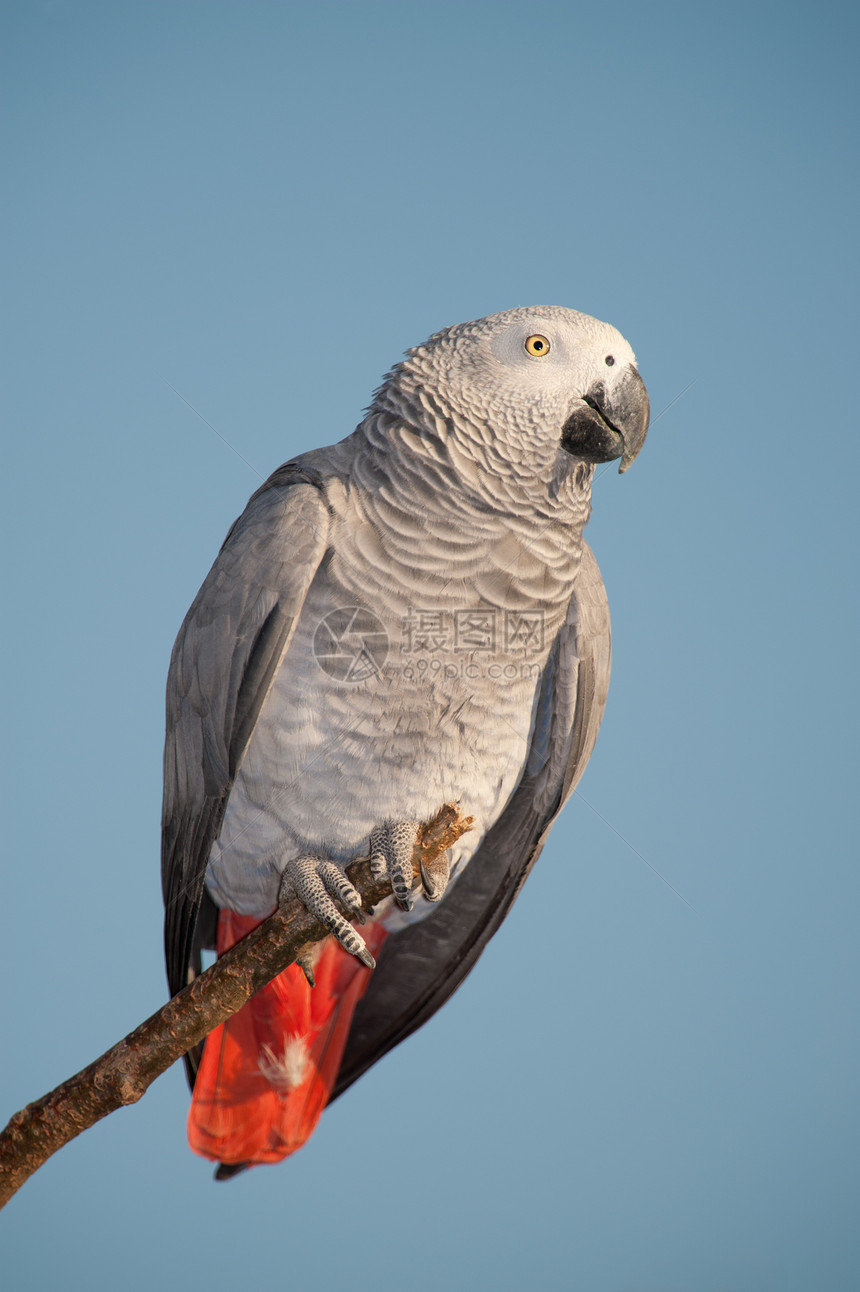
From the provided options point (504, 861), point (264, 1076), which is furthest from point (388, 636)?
point (264, 1076)

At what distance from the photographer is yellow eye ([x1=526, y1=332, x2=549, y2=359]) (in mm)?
1090

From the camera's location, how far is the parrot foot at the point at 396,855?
1050 millimetres

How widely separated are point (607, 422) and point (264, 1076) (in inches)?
41.3

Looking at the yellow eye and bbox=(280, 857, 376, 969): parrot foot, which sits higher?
the yellow eye

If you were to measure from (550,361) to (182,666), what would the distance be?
641 millimetres

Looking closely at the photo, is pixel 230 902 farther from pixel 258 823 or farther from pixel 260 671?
pixel 260 671

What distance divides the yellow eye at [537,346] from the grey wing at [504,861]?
0.32 m

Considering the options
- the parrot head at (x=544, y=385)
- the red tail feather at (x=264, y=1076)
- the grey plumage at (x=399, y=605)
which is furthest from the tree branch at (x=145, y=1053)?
the parrot head at (x=544, y=385)
